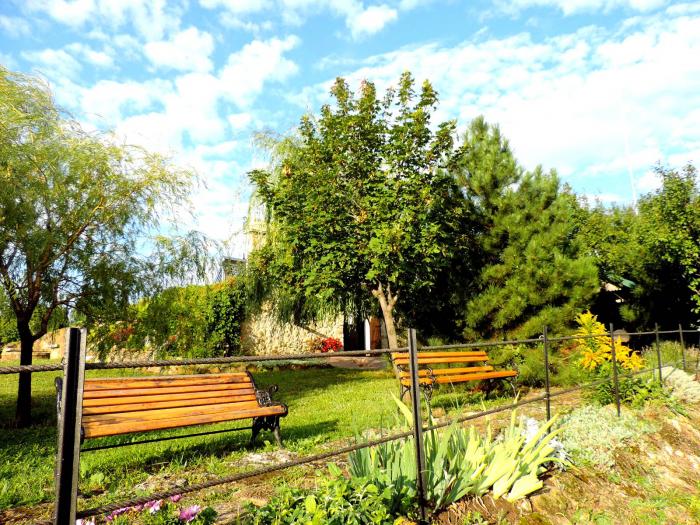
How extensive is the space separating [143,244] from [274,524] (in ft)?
21.2

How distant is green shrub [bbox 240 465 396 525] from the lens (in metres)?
2.71

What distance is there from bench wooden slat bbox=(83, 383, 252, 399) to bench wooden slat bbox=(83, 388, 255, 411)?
0.11 ft

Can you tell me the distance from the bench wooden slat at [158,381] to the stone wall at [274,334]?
11.4m

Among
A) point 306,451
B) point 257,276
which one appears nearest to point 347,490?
point 306,451

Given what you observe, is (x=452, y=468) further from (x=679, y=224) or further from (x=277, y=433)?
(x=679, y=224)

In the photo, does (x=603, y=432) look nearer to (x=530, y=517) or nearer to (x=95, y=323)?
(x=530, y=517)

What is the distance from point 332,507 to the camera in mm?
2729

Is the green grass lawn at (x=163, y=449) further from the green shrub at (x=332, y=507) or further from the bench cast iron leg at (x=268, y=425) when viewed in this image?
the green shrub at (x=332, y=507)

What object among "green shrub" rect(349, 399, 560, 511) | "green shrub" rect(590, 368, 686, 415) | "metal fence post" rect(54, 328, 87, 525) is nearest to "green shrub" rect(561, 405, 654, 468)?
"green shrub" rect(590, 368, 686, 415)

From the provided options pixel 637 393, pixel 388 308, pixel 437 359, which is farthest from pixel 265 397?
pixel 637 393

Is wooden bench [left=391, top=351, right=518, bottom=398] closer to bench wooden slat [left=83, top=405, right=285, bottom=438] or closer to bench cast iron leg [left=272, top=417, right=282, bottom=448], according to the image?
bench cast iron leg [left=272, top=417, right=282, bottom=448]

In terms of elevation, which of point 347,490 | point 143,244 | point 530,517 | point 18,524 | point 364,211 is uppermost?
point 364,211

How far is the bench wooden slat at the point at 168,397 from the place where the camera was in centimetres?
447

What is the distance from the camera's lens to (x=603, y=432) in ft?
16.9
